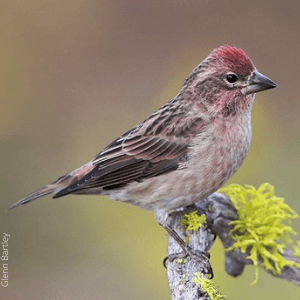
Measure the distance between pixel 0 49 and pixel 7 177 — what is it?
7.63 feet

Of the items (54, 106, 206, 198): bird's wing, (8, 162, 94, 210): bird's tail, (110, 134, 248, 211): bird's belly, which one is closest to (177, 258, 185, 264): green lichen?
(110, 134, 248, 211): bird's belly

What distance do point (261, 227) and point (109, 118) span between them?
4245 mm

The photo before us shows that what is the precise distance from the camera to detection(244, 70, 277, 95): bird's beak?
5.59 meters

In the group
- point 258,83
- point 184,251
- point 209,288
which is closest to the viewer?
point 209,288

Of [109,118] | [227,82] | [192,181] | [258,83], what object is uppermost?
[109,118]

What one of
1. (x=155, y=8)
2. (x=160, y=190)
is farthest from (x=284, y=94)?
(x=160, y=190)

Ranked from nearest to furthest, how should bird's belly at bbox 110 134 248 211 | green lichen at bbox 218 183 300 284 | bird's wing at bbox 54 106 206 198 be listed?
green lichen at bbox 218 183 300 284, bird's belly at bbox 110 134 248 211, bird's wing at bbox 54 106 206 198

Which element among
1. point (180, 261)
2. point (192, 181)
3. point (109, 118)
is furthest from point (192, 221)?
point (109, 118)

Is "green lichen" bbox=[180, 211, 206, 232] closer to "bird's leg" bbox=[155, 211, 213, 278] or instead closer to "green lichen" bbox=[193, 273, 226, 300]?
"bird's leg" bbox=[155, 211, 213, 278]

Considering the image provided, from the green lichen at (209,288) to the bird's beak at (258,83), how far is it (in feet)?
5.27

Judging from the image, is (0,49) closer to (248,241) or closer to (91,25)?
(91,25)

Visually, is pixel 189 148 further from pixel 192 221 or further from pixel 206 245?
pixel 206 245

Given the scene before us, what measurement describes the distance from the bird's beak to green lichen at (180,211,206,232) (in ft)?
3.49

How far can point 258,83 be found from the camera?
5.62m
